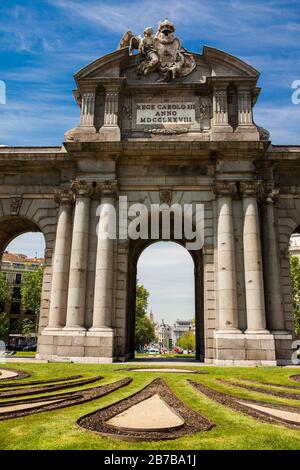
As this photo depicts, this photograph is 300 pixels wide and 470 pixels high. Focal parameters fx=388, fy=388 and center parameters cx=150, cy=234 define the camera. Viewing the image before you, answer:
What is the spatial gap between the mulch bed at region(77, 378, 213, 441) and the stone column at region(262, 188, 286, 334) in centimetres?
1336

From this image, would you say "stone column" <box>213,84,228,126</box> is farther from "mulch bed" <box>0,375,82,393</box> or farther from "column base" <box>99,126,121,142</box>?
"mulch bed" <box>0,375,82,393</box>

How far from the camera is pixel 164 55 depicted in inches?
1029

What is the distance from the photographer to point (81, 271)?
2270 centimetres

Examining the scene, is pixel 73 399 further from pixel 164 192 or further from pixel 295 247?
pixel 295 247

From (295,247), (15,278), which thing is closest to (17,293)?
(15,278)

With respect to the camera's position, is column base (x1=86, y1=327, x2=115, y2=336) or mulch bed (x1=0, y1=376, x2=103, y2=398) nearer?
mulch bed (x1=0, y1=376, x2=103, y2=398)

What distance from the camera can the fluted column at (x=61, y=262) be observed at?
Result: 22.8 meters

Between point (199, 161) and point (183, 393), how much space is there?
16.2 m

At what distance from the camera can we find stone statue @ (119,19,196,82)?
25812 millimetres

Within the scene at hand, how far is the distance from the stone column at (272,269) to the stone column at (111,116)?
10.2 m

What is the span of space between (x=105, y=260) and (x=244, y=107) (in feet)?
43.0

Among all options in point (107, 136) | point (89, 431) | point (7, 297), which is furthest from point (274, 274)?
point (7, 297)

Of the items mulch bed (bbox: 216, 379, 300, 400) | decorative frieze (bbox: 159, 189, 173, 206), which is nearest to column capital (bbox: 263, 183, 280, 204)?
decorative frieze (bbox: 159, 189, 173, 206)
